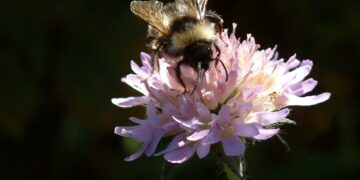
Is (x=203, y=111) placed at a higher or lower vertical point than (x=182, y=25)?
lower

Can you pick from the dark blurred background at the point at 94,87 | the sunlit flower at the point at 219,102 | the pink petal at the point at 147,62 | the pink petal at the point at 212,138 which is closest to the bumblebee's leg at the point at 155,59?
the sunlit flower at the point at 219,102

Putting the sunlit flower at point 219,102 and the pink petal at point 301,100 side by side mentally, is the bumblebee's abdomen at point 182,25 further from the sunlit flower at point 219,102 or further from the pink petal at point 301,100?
the pink petal at point 301,100

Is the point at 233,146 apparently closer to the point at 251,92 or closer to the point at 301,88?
the point at 251,92

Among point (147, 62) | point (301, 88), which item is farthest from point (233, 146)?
point (147, 62)

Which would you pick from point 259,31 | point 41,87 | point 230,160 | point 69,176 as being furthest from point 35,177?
point 230,160

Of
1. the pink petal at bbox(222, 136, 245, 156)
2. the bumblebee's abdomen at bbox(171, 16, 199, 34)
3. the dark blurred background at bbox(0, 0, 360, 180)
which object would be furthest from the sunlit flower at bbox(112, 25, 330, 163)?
the dark blurred background at bbox(0, 0, 360, 180)

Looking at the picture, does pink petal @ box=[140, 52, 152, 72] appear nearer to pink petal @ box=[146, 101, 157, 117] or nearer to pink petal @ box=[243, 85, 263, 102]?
pink petal @ box=[146, 101, 157, 117]

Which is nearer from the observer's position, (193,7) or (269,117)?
(269,117)

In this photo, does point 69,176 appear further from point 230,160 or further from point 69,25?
point 230,160
